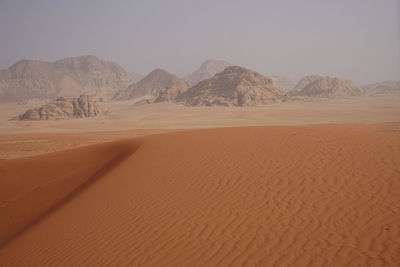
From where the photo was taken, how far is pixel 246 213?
5465mm

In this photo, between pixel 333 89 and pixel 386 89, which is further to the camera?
pixel 386 89

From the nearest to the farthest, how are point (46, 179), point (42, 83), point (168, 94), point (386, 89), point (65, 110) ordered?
point (46, 179)
point (65, 110)
point (168, 94)
point (386, 89)
point (42, 83)


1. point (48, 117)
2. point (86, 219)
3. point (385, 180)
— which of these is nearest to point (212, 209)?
point (86, 219)

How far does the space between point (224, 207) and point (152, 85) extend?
133 meters

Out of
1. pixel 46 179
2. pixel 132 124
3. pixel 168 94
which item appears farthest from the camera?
pixel 168 94

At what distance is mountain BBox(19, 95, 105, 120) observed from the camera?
54.5 meters

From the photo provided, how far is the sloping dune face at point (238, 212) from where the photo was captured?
430 cm

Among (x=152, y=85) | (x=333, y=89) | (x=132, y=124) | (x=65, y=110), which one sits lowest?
(x=132, y=124)

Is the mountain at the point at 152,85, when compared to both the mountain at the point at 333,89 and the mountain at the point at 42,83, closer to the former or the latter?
the mountain at the point at 42,83

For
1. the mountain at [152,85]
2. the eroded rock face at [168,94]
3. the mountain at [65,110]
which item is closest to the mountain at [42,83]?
the mountain at [152,85]

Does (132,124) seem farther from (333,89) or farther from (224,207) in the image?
(333,89)

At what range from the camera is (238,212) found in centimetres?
554

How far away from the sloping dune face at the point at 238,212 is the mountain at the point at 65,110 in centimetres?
5200

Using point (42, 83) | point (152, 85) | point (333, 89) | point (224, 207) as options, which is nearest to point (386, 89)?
point (333, 89)
